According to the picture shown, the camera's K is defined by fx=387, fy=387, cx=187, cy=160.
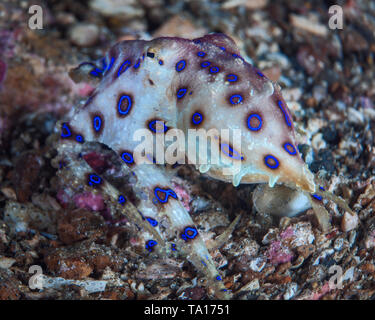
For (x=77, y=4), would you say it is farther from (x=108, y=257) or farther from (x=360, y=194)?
(x=360, y=194)

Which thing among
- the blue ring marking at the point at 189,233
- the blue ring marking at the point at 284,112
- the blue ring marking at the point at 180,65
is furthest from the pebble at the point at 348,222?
the blue ring marking at the point at 180,65

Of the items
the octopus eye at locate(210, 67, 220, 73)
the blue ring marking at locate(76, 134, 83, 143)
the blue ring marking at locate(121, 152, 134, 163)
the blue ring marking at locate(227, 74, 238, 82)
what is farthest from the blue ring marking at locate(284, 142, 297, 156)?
the blue ring marking at locate(76, 134, 83, 143)

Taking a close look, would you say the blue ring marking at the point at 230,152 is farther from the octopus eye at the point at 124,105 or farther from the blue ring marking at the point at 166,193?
the octopus eye at the point at 124,105

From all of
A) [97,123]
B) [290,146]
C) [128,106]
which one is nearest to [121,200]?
[97,123]

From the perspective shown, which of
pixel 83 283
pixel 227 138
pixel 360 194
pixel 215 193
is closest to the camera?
pixel 227 138

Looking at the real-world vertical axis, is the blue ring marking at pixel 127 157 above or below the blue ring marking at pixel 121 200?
above
